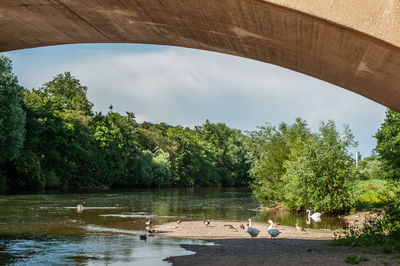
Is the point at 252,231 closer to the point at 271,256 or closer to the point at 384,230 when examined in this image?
the point at 271,256

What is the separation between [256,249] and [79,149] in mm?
50040

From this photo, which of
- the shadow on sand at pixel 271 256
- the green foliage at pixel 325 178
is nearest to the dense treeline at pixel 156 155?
the green foliage at pixel 325 178

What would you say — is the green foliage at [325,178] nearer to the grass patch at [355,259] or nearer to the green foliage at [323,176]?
the green foliage at [323,176]

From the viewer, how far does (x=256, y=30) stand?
4750 mm

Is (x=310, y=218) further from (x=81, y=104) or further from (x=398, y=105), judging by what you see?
(x=81, y=104)

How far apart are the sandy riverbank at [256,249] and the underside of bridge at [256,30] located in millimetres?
5245

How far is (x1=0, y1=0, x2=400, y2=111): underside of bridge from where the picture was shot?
3.73 m

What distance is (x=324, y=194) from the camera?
27.9 metres

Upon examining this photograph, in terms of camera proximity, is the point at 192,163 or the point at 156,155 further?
the point at 192,163

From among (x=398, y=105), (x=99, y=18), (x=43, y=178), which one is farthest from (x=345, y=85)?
(x=43, y=178)

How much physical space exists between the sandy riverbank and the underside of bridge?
5245mm

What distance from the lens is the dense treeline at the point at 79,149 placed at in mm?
39750

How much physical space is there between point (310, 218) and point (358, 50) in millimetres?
23076

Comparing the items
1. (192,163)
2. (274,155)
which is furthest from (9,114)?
(192,163)
